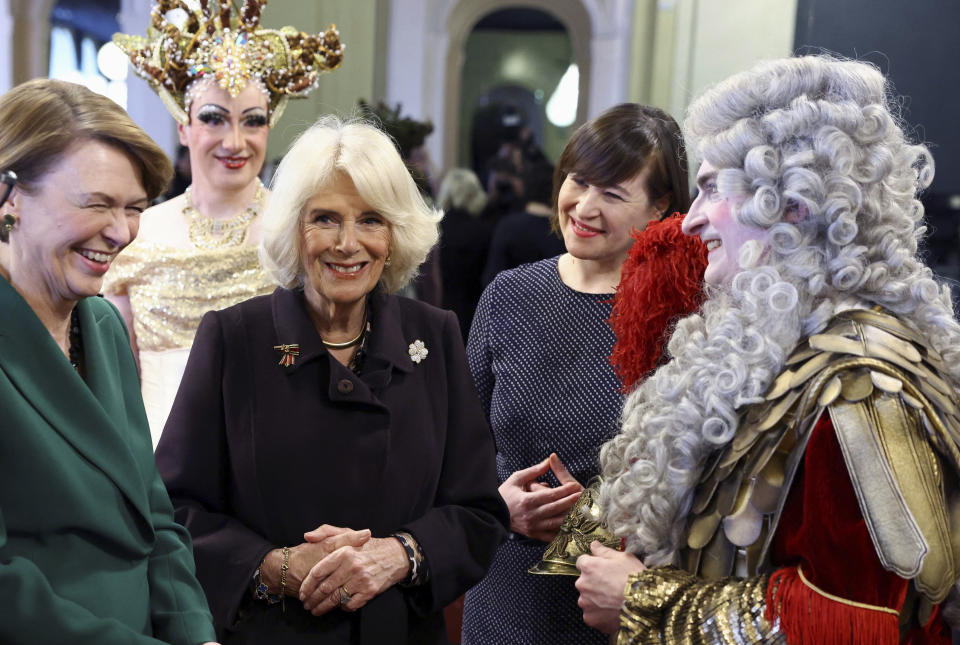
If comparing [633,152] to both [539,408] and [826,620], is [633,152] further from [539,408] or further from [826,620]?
[826,620]

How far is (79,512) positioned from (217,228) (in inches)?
66.3

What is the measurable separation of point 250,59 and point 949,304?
7.15ft

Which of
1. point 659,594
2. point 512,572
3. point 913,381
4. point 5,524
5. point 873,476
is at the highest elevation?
point 913,381

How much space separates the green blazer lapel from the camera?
4.84 feet

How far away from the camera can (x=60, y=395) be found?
151 centimetres

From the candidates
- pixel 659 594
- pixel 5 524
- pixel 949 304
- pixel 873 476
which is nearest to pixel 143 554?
pixel 5 524

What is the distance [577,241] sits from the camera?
245 centimetres

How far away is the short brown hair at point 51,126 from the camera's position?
1.50 meters

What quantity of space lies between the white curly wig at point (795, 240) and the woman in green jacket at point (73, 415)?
2.79 ft

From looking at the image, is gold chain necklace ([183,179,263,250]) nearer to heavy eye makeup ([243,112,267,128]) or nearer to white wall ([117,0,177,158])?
heavy eye makeup ([243,112,267,128])

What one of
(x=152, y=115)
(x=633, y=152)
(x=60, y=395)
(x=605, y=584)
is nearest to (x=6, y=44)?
(x=152, y=115)

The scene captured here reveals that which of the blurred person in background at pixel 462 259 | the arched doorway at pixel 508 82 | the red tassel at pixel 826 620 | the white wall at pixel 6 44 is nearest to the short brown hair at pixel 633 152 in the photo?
the red tassel at pixel 826 620

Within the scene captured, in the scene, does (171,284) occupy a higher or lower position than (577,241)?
lower

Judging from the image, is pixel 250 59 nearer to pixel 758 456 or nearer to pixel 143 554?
pixel 143 554
